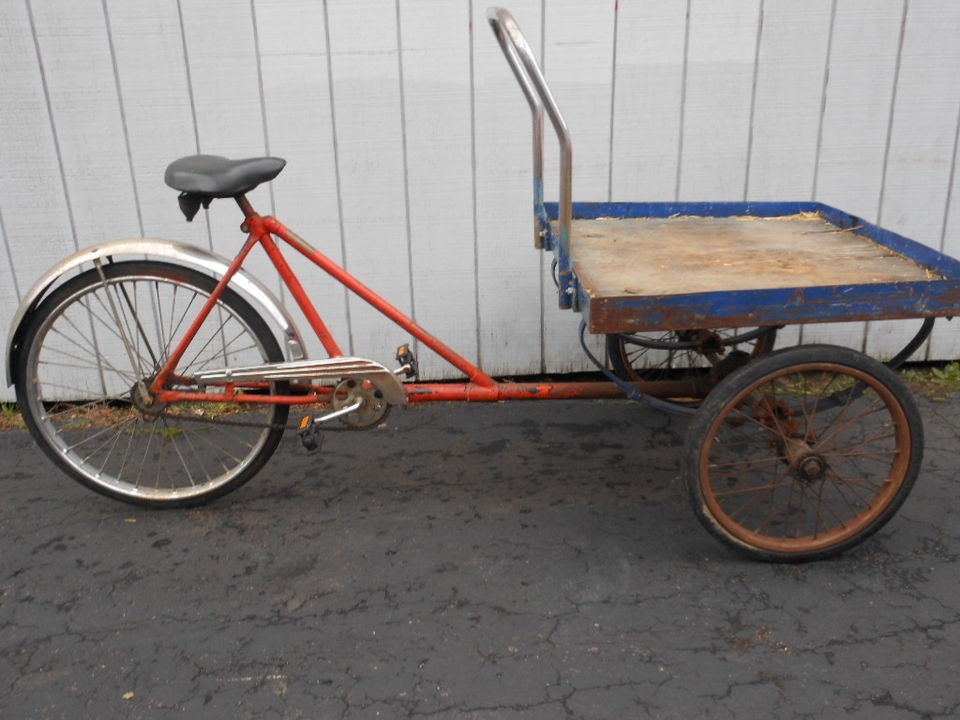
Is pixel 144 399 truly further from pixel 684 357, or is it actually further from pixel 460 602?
pixel 684 357

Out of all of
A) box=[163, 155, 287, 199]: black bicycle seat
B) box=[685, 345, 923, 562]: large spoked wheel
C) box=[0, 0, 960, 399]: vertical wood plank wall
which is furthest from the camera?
box=[0, 0, 960, 399]: vertical wood plank wall

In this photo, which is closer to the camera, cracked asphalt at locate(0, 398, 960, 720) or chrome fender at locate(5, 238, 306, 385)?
cracked asphalt at locate(0, 398, 960, 720)

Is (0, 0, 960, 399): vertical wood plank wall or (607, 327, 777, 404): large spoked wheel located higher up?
(0, 0, 960, 399): vertical wood plank wall

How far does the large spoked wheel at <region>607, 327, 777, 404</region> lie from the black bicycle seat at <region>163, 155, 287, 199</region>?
1.39m

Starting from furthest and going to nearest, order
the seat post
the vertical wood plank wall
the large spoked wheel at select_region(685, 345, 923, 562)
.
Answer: the vertical wood plank wall → the seat post → the large spoked wheel at select_region(685, 345, 923, 562)

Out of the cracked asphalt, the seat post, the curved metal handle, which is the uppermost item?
the curved metal handle

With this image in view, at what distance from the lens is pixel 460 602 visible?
2430 millimetres

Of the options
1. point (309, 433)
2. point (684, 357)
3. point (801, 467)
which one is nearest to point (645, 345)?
point (801, 467)

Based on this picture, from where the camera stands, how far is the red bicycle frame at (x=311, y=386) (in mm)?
2730

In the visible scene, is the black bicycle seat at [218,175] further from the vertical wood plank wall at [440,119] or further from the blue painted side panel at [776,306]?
the blue painted side panel at [776,306]

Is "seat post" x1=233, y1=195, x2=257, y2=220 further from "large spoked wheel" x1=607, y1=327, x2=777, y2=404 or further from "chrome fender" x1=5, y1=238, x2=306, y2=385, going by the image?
"large spoked wheel" x1=607, y1=327, x2=777, y2=404

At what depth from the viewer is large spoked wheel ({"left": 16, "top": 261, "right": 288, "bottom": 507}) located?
2.78m

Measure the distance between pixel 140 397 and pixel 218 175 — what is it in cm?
80

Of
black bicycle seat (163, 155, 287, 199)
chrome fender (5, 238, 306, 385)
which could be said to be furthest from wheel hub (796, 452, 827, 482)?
black bicycle seat (163, 155, 287, 199)
